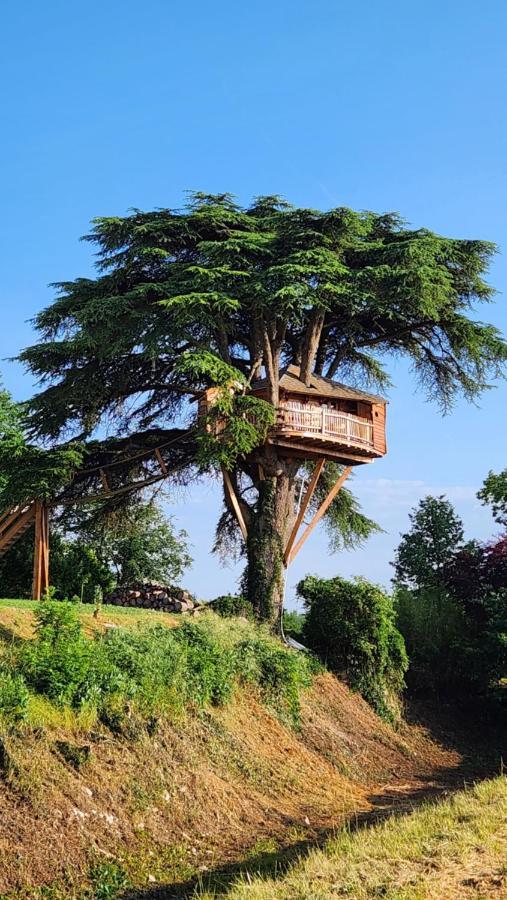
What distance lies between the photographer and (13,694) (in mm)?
12102

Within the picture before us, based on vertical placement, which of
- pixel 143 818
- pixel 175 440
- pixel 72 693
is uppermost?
pixel 175 440

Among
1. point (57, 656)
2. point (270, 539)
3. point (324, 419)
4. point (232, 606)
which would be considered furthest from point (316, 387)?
point (57, 656)

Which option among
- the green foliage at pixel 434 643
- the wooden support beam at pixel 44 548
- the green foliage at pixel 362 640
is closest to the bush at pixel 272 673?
the green foliage at pixel 362 640

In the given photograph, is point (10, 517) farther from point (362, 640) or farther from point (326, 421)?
point (362, 640)

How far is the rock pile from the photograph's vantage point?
25.6m

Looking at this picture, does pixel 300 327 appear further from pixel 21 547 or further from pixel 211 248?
pixel 21 547

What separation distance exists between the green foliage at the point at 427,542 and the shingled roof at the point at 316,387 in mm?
9093

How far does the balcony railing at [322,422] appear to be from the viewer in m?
24.3

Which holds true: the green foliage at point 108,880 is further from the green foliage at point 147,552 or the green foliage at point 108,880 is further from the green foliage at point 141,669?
the green foliage at point 147,552

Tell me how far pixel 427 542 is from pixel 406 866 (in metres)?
26.3

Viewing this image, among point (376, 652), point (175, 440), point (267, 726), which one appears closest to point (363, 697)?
point (376, 652)

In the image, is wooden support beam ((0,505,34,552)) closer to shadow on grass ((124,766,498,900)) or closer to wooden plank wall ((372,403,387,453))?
wooden plank wall ((372,403,387,453))

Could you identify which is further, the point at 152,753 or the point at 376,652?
the point at 376,652

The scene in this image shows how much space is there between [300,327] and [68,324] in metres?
7.30
